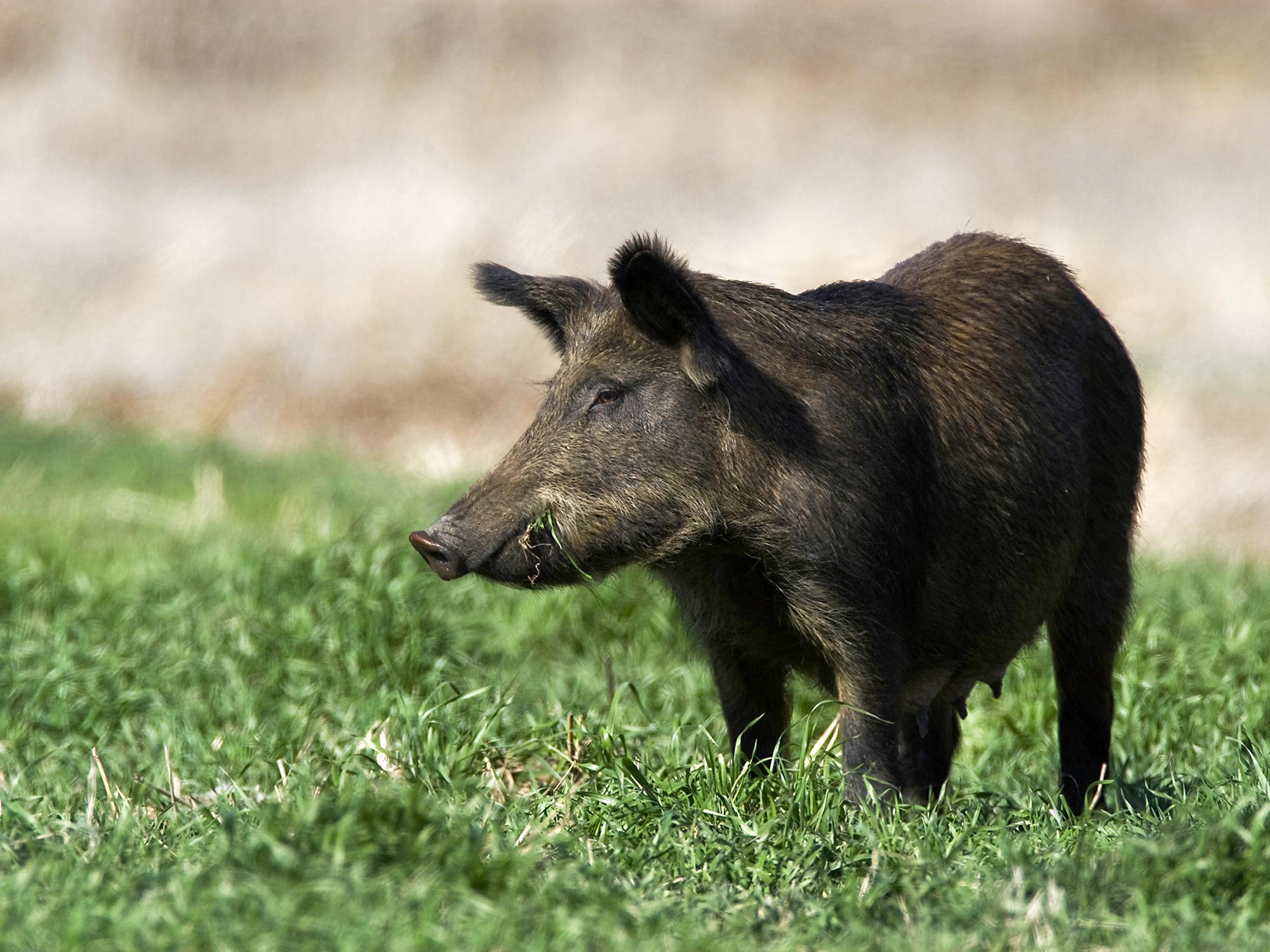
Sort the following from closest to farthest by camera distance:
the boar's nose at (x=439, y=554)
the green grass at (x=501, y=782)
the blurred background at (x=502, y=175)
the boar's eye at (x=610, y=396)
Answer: the green grass at (x=501, y=782), the boar's nose at (x=439, y=554), the boar's eye at (x=610, y=396), the blurred background at (x=502, y=175)

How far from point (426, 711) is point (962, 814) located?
4.73ft

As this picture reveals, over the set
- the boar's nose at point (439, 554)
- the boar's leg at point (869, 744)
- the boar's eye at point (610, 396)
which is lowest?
the boar's leg at point (869, 744)

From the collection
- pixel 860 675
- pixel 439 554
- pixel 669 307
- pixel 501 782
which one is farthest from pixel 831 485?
pixel 501 782

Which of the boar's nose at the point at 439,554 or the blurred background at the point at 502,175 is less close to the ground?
the blurred background at the point at 502,175

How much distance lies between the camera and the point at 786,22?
15172mm

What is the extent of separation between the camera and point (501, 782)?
4.36m

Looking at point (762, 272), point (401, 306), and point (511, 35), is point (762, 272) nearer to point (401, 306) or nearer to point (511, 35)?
point (401, 306)

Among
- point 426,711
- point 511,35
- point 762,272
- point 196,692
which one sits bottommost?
point 196,692

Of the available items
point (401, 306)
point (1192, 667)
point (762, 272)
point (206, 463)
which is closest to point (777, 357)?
point (1192, 667)

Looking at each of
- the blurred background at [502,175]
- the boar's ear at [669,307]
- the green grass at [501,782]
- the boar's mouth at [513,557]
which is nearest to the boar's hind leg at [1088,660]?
the green grass at [501,782]

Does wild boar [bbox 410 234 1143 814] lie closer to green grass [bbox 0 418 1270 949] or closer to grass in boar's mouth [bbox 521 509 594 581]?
grass in boar's mouth [bbox 521 509 594 581]

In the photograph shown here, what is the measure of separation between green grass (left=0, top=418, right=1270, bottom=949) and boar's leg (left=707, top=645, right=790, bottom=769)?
0.10 meters

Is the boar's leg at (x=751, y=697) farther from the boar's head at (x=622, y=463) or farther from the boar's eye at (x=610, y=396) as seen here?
the boar's eye at (x=610, y=396)

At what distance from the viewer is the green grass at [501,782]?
3.02 m
